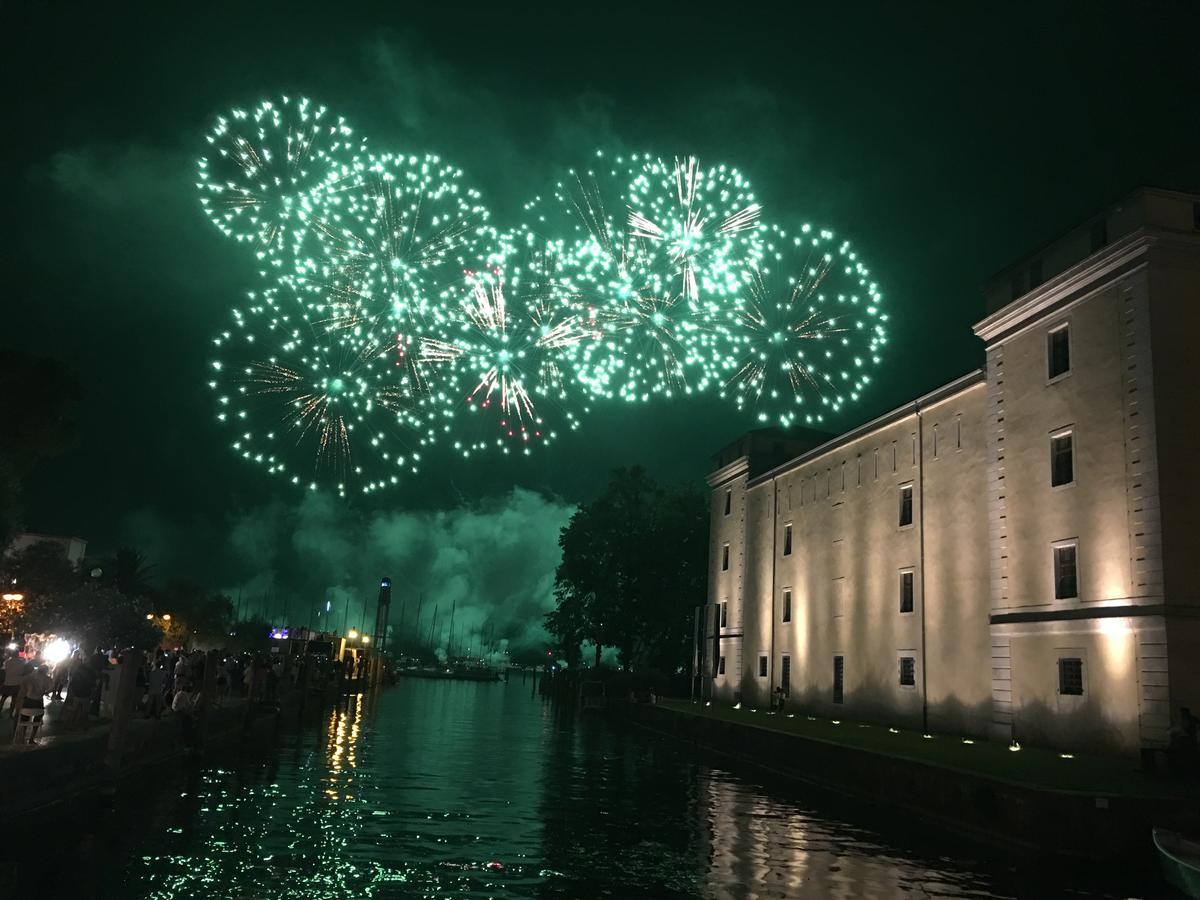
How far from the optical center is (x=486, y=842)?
50.3ft

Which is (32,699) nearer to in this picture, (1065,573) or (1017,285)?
(1065,573)

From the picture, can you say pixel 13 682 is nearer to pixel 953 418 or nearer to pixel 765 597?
pixel 953 418

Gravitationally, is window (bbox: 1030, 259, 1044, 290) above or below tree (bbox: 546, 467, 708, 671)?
above

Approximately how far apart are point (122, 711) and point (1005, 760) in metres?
19.2

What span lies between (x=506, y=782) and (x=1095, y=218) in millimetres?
21218

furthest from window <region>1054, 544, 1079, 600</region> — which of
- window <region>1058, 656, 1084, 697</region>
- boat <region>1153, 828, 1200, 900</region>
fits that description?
boat <region>1153, 828, 1200, 900</region>

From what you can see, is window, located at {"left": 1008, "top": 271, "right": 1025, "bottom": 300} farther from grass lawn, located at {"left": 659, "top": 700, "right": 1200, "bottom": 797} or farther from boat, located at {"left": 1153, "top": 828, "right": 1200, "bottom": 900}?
boat, located at {"left": 1153, "top": 828, "right": 1200, "bottom": 900}

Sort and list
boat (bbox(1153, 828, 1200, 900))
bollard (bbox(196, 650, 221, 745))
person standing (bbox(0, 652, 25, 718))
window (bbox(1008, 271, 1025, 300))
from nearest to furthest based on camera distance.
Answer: boat (bbox(1153, 828, 1200, 900)), person standing (bbox(0, 652, 25, 718)), bollard (bbox(196, 650, 221, 745)), window (bbox(1008, 271, 1025, 300))

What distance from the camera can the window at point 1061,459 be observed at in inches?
1029

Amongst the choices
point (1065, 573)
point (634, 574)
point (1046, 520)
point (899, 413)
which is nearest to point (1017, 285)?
point (1046, 520)

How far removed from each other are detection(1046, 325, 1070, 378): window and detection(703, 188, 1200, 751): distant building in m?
0.08

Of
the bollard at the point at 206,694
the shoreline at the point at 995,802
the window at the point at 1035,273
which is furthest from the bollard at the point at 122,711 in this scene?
the window at the point at 1035,273

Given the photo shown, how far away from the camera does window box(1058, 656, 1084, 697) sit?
24.5 m

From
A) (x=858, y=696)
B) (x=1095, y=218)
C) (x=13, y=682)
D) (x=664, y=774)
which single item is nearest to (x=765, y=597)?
(x=858, y=696)
